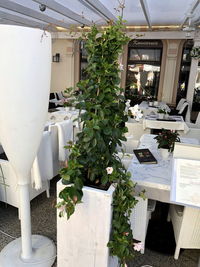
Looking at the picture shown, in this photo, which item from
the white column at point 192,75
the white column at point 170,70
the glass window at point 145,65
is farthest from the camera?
the glass window at point 145,65

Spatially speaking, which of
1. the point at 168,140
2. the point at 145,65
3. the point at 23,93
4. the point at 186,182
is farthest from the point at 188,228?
the point at 145,65

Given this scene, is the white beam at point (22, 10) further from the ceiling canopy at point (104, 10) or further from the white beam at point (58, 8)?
the white beam at point (58, 8)

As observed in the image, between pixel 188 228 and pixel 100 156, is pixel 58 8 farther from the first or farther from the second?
pixel 188 228

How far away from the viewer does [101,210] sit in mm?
1393

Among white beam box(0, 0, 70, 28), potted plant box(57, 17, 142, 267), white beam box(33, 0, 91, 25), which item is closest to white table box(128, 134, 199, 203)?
potted plant box(57, 17, 142, 267)

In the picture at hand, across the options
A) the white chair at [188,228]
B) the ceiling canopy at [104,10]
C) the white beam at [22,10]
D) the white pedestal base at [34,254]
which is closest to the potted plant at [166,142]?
the white chair at [188,228]

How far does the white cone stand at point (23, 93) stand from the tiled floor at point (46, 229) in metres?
0.46

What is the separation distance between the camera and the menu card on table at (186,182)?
1466 millimetres

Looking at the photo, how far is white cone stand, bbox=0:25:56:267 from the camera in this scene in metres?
1.33

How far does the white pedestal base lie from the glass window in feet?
22.4

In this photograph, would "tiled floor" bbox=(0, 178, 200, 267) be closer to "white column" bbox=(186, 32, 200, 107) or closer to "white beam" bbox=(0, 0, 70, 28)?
"white beam" bbox=(0, 0, 70, 28)

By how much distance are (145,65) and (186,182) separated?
7.70m

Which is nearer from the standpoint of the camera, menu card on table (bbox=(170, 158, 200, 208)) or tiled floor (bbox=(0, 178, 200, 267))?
menu card on table (bbox=(170, 158, 200, 208))

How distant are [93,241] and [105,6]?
16.6ft
